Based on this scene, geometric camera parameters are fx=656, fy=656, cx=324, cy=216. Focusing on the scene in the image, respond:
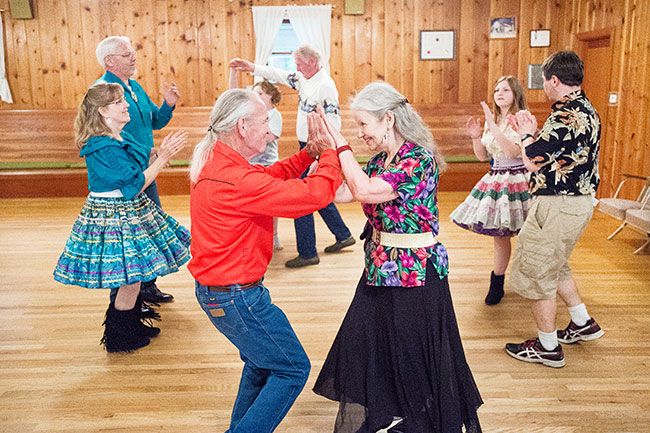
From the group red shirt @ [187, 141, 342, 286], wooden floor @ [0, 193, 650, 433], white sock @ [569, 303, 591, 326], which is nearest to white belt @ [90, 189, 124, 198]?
wooden floor @ [0, 193, 650, 433]

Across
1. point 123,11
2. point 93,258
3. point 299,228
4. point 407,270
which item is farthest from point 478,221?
point 123,11

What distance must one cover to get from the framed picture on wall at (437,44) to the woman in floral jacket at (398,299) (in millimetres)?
7438

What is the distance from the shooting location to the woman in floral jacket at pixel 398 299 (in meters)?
2.25

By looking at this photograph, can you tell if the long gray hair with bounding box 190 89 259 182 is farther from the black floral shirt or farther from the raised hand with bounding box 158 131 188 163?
the black floral shirt

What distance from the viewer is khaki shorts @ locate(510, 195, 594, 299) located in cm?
317

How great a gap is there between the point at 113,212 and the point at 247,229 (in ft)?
4.94

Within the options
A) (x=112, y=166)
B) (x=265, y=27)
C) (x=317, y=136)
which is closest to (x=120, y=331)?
(x=112, y=166)

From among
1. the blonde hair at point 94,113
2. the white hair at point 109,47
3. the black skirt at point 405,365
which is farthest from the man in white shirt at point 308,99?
the black skirt at point 405,365

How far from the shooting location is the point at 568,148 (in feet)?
10.1

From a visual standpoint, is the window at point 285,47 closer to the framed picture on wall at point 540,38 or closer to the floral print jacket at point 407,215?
the framed picture on wall at point 540,38

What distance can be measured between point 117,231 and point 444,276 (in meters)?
1.85

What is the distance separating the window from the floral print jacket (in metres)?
7.49

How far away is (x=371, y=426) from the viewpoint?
237 cm

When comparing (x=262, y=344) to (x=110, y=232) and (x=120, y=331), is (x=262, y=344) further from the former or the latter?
(x=120, y=331)
